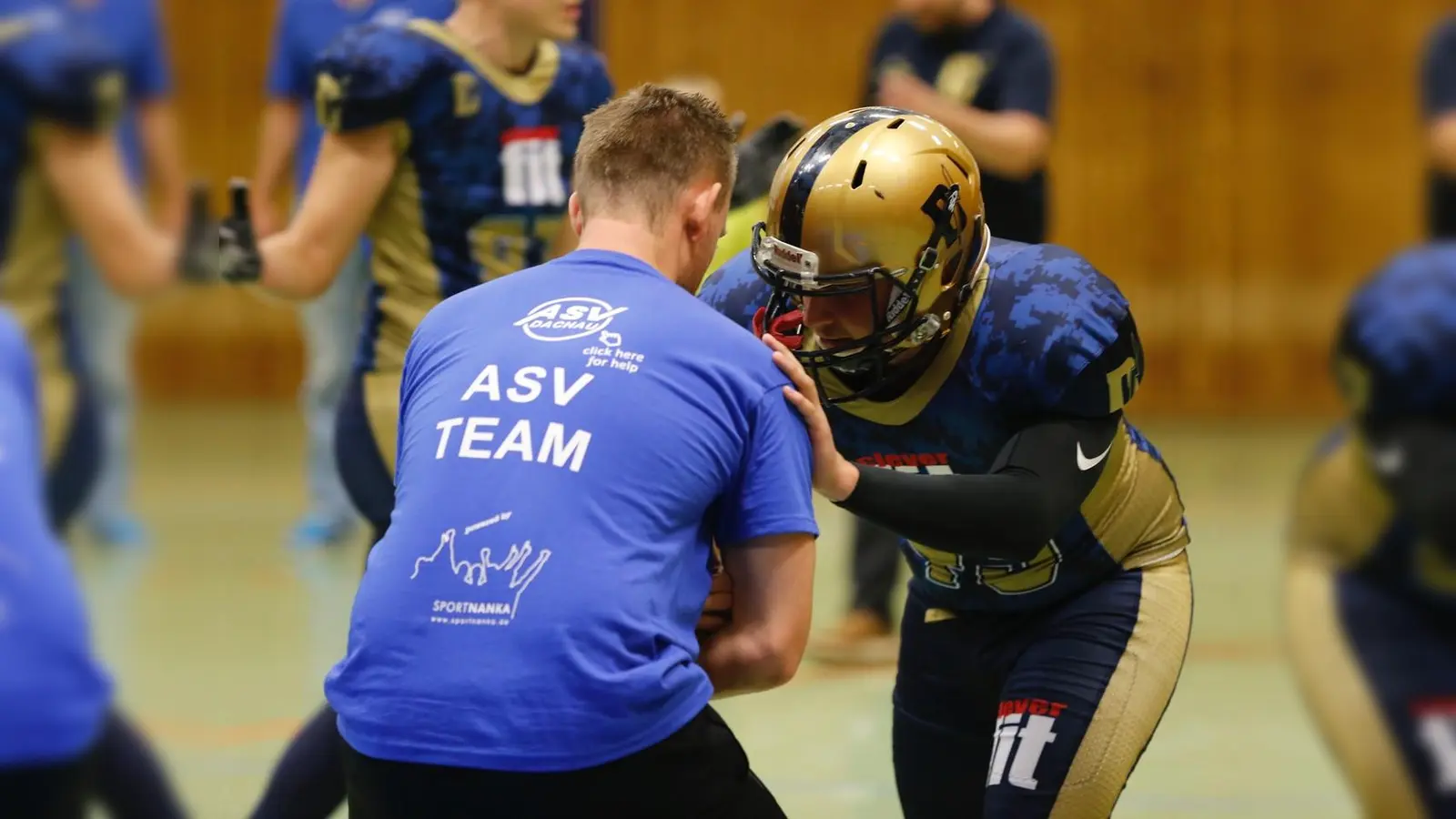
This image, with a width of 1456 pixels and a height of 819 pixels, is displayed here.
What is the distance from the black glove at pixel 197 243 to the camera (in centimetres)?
440

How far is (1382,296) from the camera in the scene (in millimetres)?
1929

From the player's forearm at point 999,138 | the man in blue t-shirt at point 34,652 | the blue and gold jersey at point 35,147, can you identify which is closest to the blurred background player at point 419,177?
the blue and gold jersey at point 35,147

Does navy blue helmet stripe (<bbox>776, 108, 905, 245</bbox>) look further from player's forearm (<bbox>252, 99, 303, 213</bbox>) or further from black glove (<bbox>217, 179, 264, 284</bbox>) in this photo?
player's forearm (<bbox>252, 99, 303, 213</bbox>)

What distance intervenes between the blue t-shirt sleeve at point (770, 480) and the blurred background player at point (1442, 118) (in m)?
3.24

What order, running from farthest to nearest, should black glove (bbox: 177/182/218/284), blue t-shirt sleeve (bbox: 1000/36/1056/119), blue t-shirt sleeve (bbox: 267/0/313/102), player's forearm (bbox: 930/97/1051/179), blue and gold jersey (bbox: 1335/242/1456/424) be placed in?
1. blue t-shirt sleeve (bbox: 267/0/313/102)
2. blue t-shirt sleeve (bbox: 1000/36/1056/119)
3. player's forearm (bbox: 930/97/1051/179)
4. black glove (bbox: 177/182/218/284)
5. blue and gold jersey (bbox: 1335/242/1456/424)

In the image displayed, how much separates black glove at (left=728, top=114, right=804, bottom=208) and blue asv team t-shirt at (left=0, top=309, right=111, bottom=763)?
2162 millimetres

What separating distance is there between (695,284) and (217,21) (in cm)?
994

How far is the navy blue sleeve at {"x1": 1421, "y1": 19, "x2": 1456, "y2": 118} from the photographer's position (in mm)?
5160

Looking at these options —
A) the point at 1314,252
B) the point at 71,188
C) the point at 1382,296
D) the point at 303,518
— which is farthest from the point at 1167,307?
the point at 1382,296

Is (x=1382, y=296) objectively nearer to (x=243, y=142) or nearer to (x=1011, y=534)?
(x=1011, y=534)

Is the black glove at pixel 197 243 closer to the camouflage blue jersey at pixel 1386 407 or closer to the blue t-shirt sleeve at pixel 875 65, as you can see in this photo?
the blue t-shirt sleeve at pixel 875 65

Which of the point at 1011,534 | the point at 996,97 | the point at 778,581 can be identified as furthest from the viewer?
the point at 996,97

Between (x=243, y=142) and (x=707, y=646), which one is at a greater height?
(x=707, y=646)

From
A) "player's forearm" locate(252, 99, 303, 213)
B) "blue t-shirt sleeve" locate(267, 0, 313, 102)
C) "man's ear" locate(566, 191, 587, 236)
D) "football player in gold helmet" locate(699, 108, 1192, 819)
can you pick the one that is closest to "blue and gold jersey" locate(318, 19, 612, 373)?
"football player in gold helmet" locate(699, 108, 1192, 819)
